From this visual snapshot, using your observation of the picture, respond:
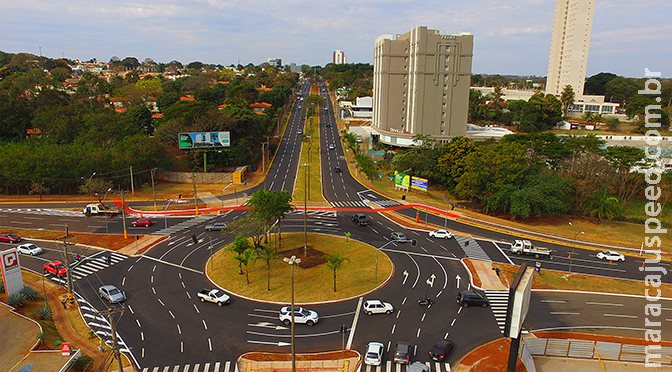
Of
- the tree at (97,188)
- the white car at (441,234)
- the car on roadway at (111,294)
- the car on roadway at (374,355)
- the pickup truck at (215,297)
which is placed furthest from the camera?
the tree at (97,188)

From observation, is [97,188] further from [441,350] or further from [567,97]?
[567,97]

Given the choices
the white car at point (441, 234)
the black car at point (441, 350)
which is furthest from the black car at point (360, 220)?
the black car at point (441, 350)

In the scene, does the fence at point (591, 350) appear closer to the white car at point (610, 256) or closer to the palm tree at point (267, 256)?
the white car at point (610, 256)

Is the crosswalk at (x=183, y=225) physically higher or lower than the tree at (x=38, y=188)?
lower

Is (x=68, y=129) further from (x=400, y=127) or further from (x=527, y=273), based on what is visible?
(x=527, y=273)

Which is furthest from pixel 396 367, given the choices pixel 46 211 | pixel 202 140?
pixel 202 140

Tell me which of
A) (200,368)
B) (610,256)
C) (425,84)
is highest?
(425,84)

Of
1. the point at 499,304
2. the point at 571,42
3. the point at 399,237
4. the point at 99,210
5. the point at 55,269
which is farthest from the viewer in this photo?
the point at 571,42

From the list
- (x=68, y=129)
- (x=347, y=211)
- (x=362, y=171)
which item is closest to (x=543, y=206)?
(x=347, y=211)
